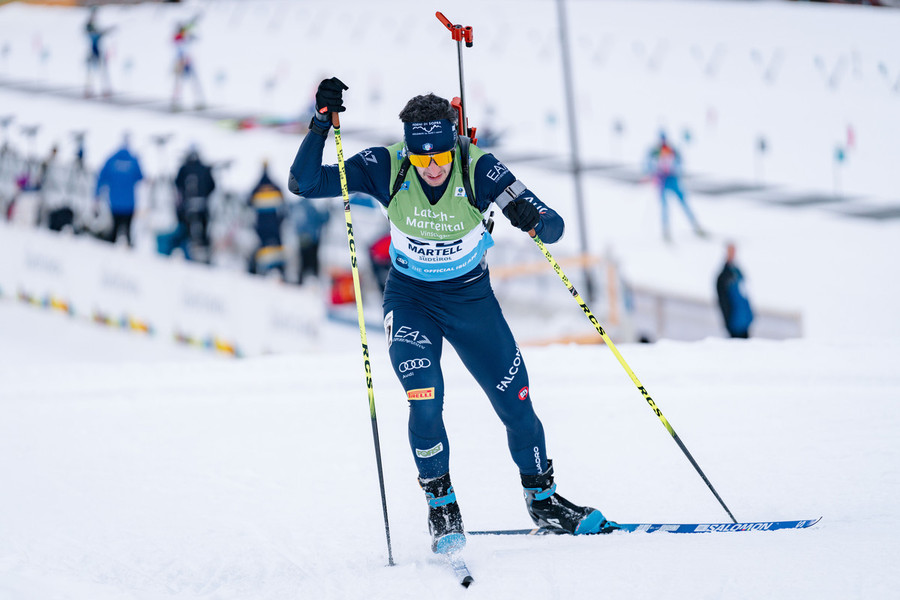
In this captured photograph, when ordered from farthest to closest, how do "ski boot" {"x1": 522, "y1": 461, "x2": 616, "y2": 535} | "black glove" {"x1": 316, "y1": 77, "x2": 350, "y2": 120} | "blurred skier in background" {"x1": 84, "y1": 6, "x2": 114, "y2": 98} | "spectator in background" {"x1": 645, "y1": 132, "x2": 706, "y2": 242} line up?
"blurred skier in background" {"x1": 84, "y1": 6, "x2": 114, "y2": 98} → "spectator in background" {"x1": 645, "y1": 132, "x2": 706, "y2": 242} → "ski boot" {"x1": 522, "y1": 461, "x2": 616, "y2": 535} → "black glove" {"x1": 316, "y1": 77, "x2": 350, "y2": 120}

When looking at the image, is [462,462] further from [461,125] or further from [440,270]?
[461,125]

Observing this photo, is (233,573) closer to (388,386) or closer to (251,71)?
(388,386)

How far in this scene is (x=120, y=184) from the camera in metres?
11.5

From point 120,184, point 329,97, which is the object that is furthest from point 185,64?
point 329,97

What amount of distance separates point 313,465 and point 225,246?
7493 mm

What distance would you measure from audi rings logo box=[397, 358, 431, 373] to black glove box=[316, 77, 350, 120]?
101cm

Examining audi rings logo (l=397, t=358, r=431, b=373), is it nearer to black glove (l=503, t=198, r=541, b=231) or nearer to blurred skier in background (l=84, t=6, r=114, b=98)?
black glove (l=503, t=198, r=541, b=231)

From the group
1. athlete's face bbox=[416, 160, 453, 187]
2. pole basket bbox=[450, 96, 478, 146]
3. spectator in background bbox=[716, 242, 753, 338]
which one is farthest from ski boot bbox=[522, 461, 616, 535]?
spectator in background bbox=[716, 242, 753, 338]

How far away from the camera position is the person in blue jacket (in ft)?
12.4

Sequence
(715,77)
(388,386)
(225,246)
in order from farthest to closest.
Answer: (715,77), (225,246), (388,386)

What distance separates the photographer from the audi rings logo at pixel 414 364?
378 centimetres

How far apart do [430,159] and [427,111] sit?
19 centimetres

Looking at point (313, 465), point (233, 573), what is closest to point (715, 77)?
point (313, 465)

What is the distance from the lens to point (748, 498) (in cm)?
436
